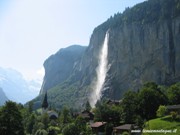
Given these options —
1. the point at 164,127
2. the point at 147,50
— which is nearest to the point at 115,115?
the point at 164,127

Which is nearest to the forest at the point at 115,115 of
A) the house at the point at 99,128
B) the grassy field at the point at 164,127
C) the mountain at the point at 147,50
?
the house at the point at 99,128

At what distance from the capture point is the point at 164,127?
6097cm

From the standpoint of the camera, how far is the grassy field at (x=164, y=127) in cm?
5812

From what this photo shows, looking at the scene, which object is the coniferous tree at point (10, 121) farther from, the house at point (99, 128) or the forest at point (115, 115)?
the house at point (99, 128)

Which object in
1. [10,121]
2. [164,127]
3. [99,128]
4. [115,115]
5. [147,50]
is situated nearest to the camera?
[164,127]

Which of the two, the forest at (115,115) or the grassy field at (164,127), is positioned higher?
the forest at (115,115)

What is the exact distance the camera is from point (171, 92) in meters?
92.3

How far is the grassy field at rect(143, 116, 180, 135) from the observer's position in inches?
2288

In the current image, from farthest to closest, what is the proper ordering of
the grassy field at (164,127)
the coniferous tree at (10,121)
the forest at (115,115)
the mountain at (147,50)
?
the mountain at (147,50) < the forest at (115,115) < the coniferous tree at (10,121) < the grassy field at (164,127)

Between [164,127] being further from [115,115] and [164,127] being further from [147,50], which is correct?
[147,50]

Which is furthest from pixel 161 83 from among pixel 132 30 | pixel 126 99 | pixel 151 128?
pixel 151 128

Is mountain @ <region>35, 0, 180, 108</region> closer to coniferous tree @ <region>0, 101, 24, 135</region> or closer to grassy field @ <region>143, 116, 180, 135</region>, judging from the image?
grassy field @ <region>143, 116, 180, 135</region>

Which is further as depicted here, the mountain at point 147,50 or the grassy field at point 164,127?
the mountain at point 147,50

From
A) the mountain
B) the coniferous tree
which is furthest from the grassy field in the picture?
the mountain
